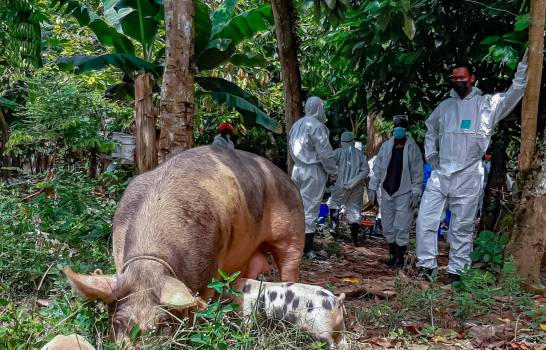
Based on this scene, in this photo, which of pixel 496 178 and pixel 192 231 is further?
pixel 496 178

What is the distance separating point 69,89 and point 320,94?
9689 mm

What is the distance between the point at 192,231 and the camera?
4160 millimetres

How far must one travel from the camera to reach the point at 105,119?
13711 mm

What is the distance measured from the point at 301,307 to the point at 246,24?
6460 mm

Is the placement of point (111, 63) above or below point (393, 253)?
above

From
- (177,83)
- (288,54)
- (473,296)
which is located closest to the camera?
(473,296)

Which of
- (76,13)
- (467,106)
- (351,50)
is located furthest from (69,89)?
(467,106)

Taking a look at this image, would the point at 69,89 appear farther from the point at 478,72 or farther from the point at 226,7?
the point at 478,72

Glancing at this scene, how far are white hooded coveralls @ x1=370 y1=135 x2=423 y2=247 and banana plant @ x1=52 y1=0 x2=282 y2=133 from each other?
1.85 metres

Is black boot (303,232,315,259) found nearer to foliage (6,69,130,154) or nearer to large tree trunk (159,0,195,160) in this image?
foliage (6,69,130,154)

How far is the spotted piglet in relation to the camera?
14.9ft

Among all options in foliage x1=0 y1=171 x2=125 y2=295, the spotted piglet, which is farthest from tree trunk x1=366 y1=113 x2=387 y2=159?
the spotted piglet

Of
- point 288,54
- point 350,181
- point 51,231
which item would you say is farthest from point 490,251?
point 350,181

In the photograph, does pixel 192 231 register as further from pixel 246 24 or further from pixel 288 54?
pixel 246 24
